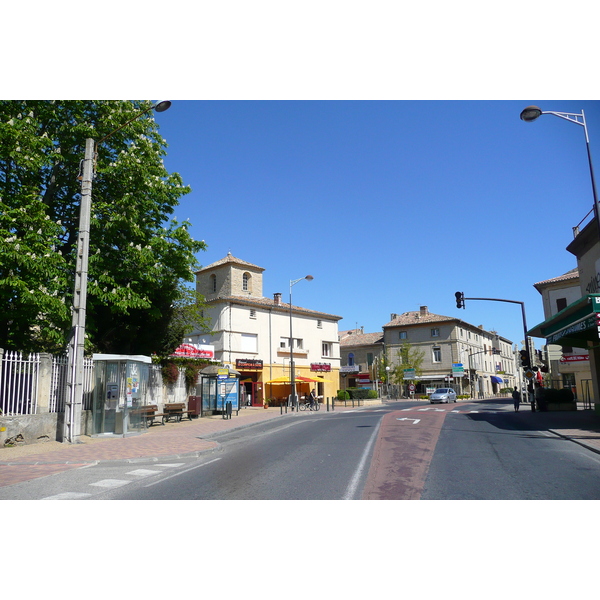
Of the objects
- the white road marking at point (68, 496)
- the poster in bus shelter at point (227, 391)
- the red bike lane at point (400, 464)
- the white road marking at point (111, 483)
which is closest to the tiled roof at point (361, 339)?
the poster in bus shelter at point (227, 391)

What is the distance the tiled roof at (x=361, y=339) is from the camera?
69.5 meters

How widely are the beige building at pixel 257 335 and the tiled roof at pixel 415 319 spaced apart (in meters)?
20.0

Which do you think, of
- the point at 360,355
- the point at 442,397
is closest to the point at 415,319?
the point at 360,355

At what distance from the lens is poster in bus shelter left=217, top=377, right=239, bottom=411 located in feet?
96.0

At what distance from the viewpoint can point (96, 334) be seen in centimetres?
2078

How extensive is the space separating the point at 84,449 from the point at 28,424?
2.14 metres

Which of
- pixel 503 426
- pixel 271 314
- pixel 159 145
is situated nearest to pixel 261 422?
pixel 503 426

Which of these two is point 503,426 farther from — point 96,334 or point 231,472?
point 96,334

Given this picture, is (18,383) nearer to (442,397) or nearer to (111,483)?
(111,483)

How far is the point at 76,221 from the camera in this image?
1839 centimetres

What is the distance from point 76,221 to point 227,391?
15.6 metres

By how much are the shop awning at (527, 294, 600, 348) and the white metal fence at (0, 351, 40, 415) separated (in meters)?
15.8

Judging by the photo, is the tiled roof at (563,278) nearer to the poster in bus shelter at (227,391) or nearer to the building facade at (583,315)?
the building facade at (583,315)

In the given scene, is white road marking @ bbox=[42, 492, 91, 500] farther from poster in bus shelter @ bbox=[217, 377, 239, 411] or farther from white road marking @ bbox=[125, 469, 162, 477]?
poster in bus shelter @ bbox=[217, 377, 239, 411]
